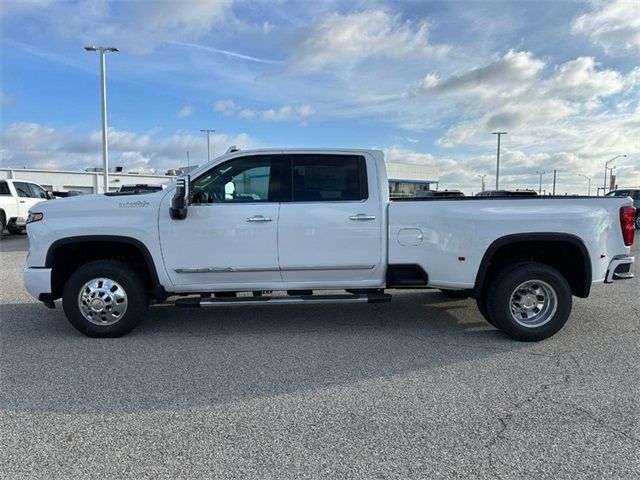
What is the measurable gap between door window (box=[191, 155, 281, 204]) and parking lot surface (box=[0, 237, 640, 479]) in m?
1.52

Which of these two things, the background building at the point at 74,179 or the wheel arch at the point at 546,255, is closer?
the wheel arch at the point at 546,255

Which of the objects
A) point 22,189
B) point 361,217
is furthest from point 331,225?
point 22,189

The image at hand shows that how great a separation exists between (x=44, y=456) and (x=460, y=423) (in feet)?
8.80

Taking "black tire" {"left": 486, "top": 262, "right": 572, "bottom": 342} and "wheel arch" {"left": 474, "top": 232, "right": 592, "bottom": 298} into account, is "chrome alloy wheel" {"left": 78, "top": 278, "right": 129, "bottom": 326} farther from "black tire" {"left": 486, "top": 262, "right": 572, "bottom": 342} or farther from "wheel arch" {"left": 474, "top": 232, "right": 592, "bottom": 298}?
"black tire" {"left": 486, "top": 262, "right": 572, "bottom": 342}

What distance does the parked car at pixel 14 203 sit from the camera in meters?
15.9

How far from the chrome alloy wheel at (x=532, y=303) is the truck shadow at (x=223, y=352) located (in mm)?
319

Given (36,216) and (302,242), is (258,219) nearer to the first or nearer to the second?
(302,242)

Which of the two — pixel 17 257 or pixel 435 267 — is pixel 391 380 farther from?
pixel 17 257

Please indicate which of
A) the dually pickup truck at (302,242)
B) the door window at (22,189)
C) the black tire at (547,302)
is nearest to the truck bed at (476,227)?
the dually pickup truck at (302,242)

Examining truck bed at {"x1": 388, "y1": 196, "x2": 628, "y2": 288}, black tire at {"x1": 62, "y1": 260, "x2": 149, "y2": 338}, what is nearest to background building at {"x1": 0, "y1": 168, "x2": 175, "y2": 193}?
black tire at {"x1": 62, "y1": 260, "x2": 149, "y2": 338}

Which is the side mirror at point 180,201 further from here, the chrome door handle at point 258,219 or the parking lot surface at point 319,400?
the parking lot surface at point 319,400

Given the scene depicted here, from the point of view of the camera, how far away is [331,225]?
17.3 ft

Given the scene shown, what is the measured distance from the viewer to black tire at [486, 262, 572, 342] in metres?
5.18

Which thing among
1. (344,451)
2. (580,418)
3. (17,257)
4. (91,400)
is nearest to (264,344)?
(91,400)
